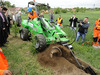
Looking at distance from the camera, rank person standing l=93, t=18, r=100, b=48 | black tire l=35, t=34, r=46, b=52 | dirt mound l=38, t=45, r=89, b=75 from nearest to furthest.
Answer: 1. dirt mound l=38, t=45, r=89, b=75
2. black tire l=35, t=34, r=46, b=52
3. person standing l=93, t=18, r=100, b=48

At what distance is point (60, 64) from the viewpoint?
136 inches

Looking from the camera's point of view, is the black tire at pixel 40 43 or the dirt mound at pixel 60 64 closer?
the dirt mound at pixel 60 64

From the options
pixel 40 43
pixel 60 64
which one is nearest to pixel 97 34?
pixel 60 64

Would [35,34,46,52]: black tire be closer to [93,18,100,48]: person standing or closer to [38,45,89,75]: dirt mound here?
[38,45,89,75]: dirt mound

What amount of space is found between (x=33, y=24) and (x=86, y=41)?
3.61 m

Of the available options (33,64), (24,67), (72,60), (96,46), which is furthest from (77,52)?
(24,67)

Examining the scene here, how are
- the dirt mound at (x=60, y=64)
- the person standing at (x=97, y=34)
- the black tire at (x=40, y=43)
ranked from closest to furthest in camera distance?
the dirt mound at (x=60, y=64) < the black tire at (x=40, y=43) < the person standing at (x=97, y=34)

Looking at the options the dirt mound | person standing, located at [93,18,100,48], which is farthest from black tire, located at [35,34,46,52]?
person standing, located at [93,18,100,48]

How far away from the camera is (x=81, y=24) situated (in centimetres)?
584

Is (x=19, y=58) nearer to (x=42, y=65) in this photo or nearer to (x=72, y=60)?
(x=42, y=65)

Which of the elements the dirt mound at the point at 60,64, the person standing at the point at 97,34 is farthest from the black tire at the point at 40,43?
the person standing at the point at 97,34

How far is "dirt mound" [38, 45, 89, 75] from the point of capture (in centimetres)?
313

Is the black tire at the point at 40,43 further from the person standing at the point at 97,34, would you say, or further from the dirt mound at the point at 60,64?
the person standing at the point at 97,34

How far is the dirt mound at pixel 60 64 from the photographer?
10.3ft
